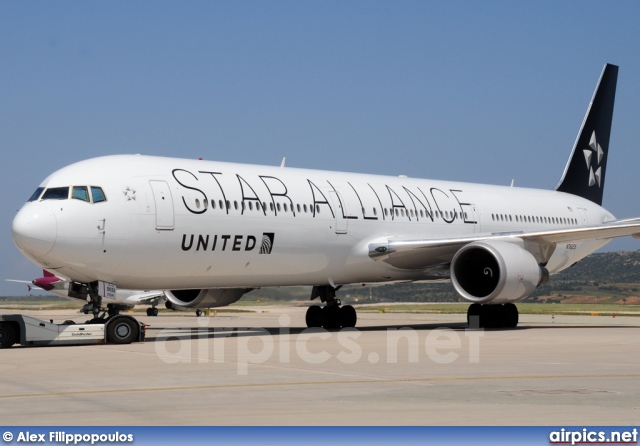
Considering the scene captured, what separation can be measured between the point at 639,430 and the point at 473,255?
1598cm

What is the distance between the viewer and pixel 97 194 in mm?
18156

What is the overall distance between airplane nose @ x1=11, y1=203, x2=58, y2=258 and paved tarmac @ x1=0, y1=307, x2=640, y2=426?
1802 millimetres

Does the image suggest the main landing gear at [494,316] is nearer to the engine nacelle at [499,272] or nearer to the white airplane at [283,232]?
the white airplane at [283,232]

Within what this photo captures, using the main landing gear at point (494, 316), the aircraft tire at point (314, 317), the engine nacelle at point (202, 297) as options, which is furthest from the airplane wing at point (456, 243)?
the engine nacelle at point (202, 297)

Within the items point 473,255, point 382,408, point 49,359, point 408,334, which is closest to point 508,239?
point 473,255

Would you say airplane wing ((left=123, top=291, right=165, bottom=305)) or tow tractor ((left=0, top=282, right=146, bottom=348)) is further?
airplane wing ((left=123, top=291, right=165, bottom=305))

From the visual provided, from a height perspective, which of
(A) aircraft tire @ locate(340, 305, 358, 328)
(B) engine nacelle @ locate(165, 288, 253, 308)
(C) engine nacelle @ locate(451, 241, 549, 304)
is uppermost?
(C) engine nacelle @ locate(451, 241, 549, 304)

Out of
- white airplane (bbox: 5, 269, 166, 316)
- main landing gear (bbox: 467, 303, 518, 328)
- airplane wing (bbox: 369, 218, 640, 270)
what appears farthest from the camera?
white airplane (bbox: 5, 269, 166, 316)

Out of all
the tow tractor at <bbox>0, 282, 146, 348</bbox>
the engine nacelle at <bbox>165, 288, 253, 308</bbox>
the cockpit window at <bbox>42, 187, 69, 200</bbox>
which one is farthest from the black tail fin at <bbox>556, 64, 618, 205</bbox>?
the cockpit window at <bbox>42, 187, 69, 200</bbox>

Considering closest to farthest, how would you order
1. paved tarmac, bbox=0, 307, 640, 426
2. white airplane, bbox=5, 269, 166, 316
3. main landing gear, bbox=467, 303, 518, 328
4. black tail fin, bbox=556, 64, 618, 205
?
paved tarmac, bbox=0, 307, 640, 426 → main landing gear, bbox=467, 303, 518, 328 → black tail fin, bbox=556, 64, 618, 205 → white airplane, bbox=5, 269, 166, 316

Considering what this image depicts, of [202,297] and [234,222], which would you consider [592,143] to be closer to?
[202,297]

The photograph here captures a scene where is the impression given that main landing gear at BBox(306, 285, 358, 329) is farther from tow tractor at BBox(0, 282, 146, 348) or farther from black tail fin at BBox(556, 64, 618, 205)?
black tail fin at BBox(556, 64, 618, 205)

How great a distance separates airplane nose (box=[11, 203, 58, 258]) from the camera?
17323 millimetres

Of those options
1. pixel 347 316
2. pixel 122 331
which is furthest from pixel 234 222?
pixel 347 316
